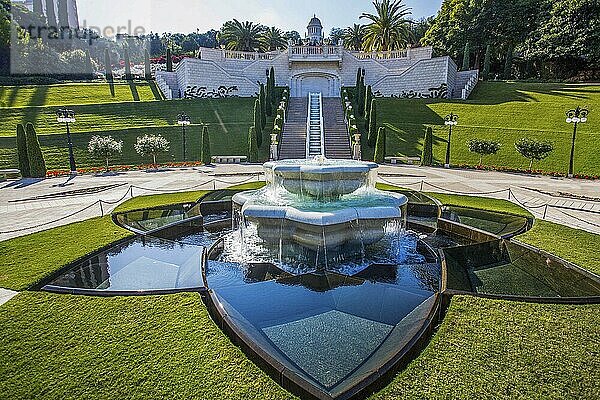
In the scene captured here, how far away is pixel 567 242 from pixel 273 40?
53852 mm

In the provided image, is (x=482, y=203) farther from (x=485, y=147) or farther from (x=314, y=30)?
(x=314, y=30)

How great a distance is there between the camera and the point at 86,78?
5134cm

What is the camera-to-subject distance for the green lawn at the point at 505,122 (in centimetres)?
2242

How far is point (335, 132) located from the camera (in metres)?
29.2

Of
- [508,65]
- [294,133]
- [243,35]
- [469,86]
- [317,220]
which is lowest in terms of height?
[317,220]

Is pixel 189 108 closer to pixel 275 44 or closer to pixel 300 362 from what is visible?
pixel 275 44

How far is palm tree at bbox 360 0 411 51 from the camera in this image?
47125mm

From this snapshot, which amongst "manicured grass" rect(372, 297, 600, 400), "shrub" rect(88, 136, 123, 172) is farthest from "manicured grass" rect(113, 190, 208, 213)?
"manicured grass" rect(372, 297, 600, 400)

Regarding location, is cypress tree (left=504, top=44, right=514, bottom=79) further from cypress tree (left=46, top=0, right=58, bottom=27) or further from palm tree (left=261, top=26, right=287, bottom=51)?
cypress tree (left=46, top=0, right=58, bottom=27)

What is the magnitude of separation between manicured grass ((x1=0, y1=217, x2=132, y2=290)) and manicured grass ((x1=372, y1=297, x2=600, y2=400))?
6187 millimetres

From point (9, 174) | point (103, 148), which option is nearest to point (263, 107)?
point (103, 148)

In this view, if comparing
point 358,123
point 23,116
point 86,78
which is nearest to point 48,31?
→ point 86,78

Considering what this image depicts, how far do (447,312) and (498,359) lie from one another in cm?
104

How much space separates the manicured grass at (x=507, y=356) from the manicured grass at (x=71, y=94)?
37395 millimetres
